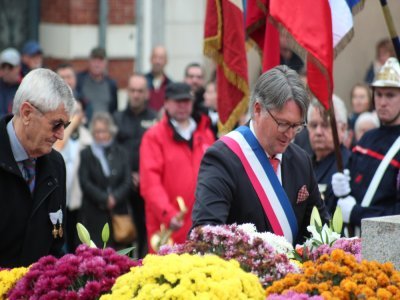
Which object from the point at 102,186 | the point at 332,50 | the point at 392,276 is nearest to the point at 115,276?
the point at 392,276

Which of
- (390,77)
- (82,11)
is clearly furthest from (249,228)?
(82,11)

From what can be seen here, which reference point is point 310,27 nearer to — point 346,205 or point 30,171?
point 346,205

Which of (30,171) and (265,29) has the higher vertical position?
(265,29)

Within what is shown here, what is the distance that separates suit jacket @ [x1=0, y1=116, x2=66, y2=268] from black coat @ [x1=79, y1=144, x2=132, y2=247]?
5.39 metres

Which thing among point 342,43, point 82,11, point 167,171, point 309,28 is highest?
point 309,28

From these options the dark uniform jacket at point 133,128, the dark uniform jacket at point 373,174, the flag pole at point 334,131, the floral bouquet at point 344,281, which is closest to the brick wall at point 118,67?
the dark uniform jacket at point 133,128

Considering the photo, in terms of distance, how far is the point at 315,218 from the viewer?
670 centimetres

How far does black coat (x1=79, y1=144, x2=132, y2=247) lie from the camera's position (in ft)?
40.9

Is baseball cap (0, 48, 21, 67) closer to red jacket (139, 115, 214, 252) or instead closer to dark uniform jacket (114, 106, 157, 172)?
dark uniform jacket (114, 106, 157, 172)

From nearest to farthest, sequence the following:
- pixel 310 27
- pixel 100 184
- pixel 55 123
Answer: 1. pixel 55 123
2. pixel 310 27
3. pixel 100 184

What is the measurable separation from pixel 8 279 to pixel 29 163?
982 mm

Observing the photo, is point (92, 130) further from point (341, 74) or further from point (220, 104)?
point (341, 74)

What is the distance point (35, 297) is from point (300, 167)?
6.17 feet

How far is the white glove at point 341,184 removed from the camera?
898 cm
